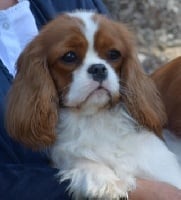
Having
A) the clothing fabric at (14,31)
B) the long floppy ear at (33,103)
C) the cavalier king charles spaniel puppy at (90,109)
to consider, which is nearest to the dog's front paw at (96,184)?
the cavalier king charles spaniel puppy at (90,109)

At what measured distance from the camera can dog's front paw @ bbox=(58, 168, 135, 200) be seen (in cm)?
214

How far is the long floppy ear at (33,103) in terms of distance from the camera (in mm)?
2205

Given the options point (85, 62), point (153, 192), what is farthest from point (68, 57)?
point (153, 192)

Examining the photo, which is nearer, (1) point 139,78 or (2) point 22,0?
(1) point 139,78

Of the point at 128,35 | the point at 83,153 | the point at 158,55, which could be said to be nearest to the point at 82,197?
the point at 83,153

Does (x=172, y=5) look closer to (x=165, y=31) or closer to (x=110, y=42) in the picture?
(x=165, y=31)

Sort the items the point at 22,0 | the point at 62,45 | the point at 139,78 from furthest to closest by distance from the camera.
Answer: the point at 22,0
the point at 139,78
the point at 62,45

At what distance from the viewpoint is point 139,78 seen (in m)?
2.33

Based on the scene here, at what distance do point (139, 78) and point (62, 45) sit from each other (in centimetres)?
29

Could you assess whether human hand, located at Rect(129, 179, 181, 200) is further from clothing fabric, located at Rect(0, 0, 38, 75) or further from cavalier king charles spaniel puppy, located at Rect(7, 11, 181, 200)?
clothing fabric, located at Rect(0, 0, 38, 75)

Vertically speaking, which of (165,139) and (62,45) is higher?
(62,45)

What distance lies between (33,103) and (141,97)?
1.09 ft

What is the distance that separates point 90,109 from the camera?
2.23 m

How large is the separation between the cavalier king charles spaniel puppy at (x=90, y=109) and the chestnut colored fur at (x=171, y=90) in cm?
12
